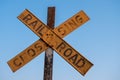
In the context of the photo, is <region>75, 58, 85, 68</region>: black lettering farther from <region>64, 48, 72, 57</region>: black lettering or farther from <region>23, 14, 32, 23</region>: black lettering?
<region>23, 14, 32, 23</region>: black lettering

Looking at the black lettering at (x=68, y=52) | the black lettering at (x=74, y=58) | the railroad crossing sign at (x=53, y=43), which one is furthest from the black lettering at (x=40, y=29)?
the black lettering at (x=74, y=58)

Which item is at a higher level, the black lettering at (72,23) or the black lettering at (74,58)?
the black lettering at (72,23)

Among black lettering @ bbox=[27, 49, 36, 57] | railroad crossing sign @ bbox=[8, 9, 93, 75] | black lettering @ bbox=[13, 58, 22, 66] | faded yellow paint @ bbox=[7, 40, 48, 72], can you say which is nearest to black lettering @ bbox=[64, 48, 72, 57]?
railroad crossing sign @ bbox=[8, 9, 93, 75]

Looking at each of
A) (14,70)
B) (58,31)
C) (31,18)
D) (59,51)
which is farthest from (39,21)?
(14,70)

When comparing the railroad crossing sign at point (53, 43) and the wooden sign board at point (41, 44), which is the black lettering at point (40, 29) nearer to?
the railroad crossing sign at point (53, 43)

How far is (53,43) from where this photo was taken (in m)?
3.02

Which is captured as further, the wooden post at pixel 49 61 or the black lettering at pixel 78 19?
the black lettering at pixel 78 19

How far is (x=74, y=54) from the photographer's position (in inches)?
117

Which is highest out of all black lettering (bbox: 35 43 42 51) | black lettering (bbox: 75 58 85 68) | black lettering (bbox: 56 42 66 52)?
black lettering (bbox: 35 43 42 51)

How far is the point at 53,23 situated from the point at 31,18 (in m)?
0.34

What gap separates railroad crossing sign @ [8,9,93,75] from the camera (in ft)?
9.59

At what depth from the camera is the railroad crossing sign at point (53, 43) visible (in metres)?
2.92

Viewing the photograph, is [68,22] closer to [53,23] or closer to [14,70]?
[53,23]

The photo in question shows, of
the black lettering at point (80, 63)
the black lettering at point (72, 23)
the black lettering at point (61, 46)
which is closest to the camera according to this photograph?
the black lettering at point (80, 63)
